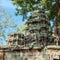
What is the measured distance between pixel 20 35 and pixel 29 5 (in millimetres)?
4209

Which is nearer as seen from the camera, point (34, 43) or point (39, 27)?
point (34, 43)

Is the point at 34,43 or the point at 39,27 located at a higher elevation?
the point at 39,27

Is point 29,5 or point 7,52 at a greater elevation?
point 29,5

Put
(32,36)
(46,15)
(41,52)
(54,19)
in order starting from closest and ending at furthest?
(41,52), (32,36), (46,15), (54,19)

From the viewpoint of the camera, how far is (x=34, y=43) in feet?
51.8

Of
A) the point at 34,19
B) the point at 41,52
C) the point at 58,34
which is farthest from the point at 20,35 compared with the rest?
the point at 41,52

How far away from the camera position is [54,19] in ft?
73.3

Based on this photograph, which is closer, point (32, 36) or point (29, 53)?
point (29, 53)

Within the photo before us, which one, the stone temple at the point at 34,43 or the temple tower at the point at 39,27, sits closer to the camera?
the stone temple at the point at 34,43

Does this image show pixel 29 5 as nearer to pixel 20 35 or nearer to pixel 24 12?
pixel 24 12

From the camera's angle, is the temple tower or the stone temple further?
the temple tower

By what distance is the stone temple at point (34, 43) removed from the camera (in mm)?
14523

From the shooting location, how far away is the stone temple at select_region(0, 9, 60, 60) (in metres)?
14.5

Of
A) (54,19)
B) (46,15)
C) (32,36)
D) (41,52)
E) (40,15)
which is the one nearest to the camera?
(41,52)
